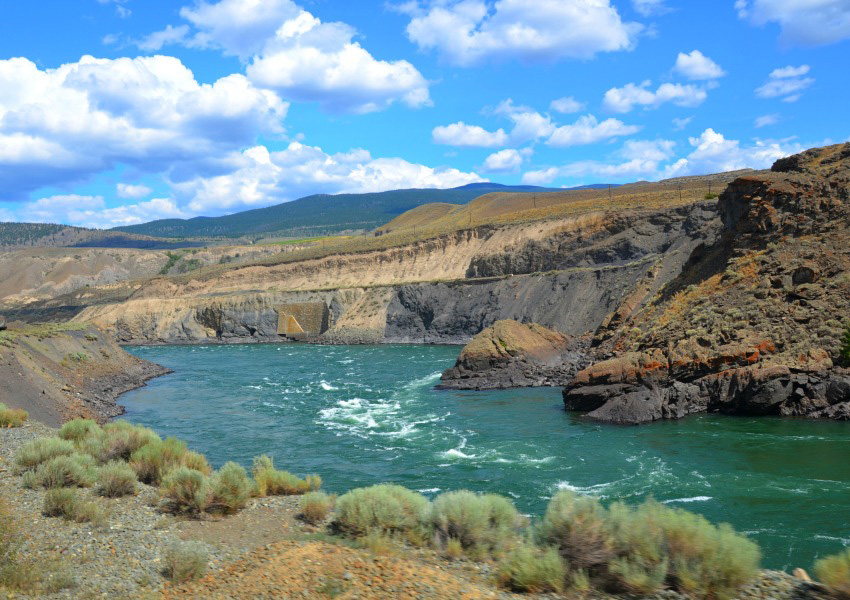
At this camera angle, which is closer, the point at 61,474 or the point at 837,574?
the point at 837,574

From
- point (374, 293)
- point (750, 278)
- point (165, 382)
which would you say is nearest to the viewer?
point (750, 278)

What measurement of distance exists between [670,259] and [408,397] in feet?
63.9

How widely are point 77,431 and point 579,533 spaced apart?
12348 mm

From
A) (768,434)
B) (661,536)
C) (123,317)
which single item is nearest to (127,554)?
(661,536)

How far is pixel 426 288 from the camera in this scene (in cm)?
6838

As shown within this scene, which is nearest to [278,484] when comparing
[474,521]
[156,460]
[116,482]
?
[156,460]

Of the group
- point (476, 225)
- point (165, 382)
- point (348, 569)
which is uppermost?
point (476, 225)

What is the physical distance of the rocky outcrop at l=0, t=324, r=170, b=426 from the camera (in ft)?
77.8

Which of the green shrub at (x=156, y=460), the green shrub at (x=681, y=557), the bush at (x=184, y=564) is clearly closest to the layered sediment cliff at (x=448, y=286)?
the green shrub at (x=156, y=460)

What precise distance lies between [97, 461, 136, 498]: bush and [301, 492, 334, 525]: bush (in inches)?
126

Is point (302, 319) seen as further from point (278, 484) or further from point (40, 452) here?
point (278, 484)

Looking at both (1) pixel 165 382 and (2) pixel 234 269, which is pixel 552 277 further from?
(2) pixel 234 269

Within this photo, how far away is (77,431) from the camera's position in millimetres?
15742

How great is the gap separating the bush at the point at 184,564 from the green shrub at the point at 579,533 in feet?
14.2
